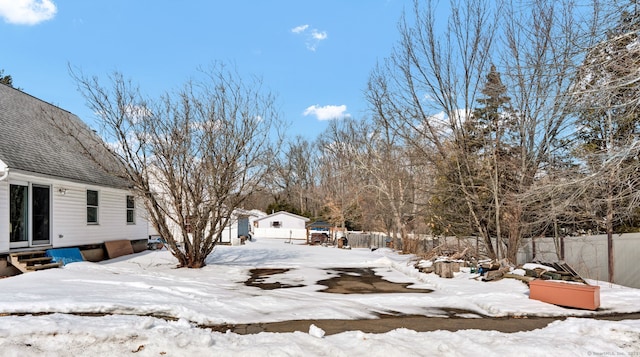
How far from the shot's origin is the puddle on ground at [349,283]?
32.8ft

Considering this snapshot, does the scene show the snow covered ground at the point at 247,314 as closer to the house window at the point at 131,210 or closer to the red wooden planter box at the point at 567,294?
the red wooden planter box at the point at 567,294

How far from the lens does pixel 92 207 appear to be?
14602mm

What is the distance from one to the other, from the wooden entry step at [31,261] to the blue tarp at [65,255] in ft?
0.57

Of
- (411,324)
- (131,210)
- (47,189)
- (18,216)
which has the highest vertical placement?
(47,189)

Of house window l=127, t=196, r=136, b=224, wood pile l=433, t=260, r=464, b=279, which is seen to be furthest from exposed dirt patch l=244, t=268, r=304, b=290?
house window l=127, t=196, r=136, b=224

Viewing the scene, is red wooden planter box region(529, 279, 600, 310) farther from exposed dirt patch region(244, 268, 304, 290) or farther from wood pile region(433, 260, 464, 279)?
exposed dirt patch region(244, 268, 304, 290)

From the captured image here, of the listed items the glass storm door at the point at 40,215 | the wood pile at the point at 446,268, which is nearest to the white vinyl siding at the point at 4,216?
the glass storm door at the point at 40,215

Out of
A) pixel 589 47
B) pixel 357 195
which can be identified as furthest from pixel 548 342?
pixel 357 195

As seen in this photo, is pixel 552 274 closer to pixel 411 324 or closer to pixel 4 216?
pixel 411 324

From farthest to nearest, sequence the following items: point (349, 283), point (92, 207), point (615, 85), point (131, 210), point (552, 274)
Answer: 1. point (131, 210)
2. point (92, 207)
3. point (349, 283)
4. point (552, 274)
5. point (615, 85)

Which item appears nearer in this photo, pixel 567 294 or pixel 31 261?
pixel 567 294

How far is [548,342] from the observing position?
539 cm

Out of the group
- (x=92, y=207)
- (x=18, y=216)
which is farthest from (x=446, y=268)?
(x=92, y=207)

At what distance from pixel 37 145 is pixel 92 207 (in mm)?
2748
